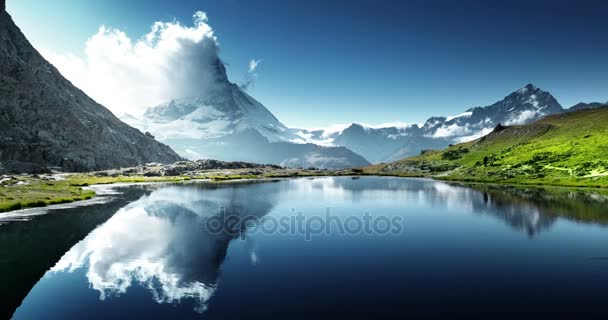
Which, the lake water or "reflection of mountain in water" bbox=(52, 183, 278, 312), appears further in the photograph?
"reflection of mountain in water" bbox=(52, 183, 278, 312)

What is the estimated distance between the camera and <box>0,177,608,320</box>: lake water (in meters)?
26.1

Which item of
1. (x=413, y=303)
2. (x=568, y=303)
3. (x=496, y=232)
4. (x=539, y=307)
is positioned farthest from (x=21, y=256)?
(x=496, y=232)

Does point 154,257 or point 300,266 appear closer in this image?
point 300,266

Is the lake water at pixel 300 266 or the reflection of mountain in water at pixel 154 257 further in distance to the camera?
the reflection of mountain in water at pixel 154 257

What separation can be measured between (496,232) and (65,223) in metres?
68.9

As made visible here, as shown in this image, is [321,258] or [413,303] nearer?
[413,303]

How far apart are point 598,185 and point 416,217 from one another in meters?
101

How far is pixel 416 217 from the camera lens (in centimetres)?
7131

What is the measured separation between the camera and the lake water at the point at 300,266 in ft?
85.6

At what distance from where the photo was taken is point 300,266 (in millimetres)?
36812

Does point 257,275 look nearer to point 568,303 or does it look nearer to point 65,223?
point 568,303

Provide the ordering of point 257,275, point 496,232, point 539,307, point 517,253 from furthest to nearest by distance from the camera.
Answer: point 496,232 < point 517,253 < point 257,275 < point 539,307

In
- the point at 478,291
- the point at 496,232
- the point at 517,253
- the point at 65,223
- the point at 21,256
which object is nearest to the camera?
the point at 478,291

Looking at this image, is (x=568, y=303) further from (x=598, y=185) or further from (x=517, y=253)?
(x=598, y=185)
